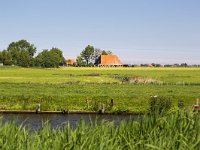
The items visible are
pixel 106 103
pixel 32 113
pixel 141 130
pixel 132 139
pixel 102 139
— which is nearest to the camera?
pixel 102 139

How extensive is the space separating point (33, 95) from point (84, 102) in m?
7.27

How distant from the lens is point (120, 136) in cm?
1023

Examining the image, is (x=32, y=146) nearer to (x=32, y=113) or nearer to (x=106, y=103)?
(x=32, y=113)

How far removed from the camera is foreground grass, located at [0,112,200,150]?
8.48m

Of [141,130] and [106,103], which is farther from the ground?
[141,130]

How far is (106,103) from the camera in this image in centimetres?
5041

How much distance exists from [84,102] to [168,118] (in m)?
41.3

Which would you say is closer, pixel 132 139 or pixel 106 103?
pixel 132 139

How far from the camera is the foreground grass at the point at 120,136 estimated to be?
8.48 meters

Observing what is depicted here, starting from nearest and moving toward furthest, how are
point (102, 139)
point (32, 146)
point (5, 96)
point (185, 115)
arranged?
point (32, 146) < point (102, 139) < point (185, 115) < point (5, 96)

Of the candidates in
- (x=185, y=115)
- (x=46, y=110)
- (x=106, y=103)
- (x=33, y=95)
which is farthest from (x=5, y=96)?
(x=185, y=115)

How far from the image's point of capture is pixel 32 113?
4650cm

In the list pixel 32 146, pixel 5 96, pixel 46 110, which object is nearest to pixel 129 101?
pixel 46 110

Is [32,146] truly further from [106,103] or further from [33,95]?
[33,95]
